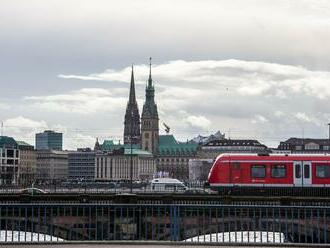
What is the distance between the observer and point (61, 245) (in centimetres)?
2266

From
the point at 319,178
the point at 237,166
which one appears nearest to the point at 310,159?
the point at 319,178

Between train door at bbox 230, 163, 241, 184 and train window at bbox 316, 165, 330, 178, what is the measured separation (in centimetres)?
544

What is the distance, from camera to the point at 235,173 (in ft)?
173

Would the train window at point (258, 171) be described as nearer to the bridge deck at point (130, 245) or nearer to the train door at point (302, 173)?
the train door at point (302, 173)

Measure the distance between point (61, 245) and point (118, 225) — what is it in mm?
8585

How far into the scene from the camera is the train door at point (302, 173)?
5141 centimetres

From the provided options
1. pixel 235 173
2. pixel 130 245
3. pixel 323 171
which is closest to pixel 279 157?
pixel 323 171

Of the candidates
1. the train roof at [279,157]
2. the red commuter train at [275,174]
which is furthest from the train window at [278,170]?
the train roof at [279,157]

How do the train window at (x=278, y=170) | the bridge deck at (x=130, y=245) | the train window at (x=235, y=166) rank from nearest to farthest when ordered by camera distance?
the bridge deck at (x=130, y=245)
the train window at (x=278, y=170)
the train window at (x=235, y=166)

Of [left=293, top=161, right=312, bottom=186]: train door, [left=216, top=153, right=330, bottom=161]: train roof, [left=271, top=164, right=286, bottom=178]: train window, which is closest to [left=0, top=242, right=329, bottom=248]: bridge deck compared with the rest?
[left=293, top=161, right=312, bottom=186]: train door

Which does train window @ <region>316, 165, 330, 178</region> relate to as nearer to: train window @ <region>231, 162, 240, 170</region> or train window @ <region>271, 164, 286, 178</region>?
train window @ <region>271, 164, 286, 178</region>

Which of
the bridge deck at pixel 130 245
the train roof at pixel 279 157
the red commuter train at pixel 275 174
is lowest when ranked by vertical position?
the bridge deck at pixel 130 245

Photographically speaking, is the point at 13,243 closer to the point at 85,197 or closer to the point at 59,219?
the point at 59,219

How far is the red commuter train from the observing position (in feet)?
169
